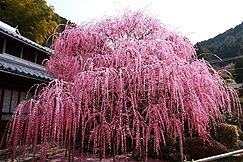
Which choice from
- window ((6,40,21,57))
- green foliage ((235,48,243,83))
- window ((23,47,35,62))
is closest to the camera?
window ((6,40,21,57))

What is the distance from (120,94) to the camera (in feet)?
8.37

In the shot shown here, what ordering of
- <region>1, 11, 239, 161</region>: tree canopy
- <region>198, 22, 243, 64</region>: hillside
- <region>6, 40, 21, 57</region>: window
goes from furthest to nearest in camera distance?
<region>198, 22, 243, 64</region>: hillside → <region>6, 40, 21, 57</region>: window → <region>1, 11, 239, 161</region>: tree canopy

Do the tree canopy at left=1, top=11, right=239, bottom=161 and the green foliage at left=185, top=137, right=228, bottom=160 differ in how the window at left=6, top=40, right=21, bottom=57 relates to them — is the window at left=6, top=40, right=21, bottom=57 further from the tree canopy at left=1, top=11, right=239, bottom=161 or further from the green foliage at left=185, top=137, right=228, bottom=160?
the green foliage at left=185, top=137, right=228, bottom=160

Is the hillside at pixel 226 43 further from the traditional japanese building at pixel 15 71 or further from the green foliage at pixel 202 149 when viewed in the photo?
the traditional japanese building at pixel 15 71

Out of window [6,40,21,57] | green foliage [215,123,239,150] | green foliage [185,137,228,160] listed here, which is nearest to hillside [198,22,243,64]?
green foliage [215,123,239,150]

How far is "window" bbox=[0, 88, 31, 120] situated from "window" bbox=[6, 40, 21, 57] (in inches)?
66.1

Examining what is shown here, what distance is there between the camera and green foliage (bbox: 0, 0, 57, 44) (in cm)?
1267

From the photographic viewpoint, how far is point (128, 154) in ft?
19.2

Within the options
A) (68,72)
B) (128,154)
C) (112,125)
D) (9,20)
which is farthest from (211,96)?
(9,20)

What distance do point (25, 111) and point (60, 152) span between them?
3345mm

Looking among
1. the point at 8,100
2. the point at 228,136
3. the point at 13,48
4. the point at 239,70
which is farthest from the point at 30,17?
the point at 239,70

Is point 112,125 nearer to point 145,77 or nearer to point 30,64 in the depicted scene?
point 145,77

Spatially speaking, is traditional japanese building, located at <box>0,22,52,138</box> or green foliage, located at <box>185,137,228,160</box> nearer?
green foliage, located at <box>185,137,228,160</box>

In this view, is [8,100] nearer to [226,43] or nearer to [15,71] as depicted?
[15,71]
